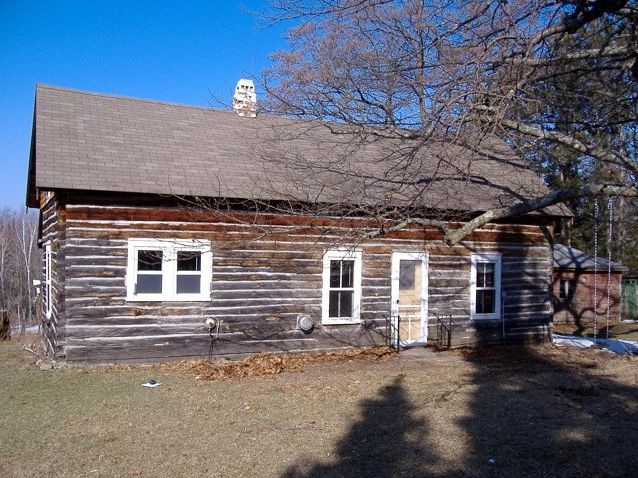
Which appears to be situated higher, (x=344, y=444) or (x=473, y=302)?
(x=473, y=302)

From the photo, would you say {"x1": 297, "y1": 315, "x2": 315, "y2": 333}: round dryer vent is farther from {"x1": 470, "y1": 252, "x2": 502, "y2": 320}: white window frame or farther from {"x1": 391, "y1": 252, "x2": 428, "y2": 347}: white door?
{"x1": 470, "y1": 252, "x2": 502, "y2": 320}: white window frame

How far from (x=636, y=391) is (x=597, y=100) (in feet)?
16.5

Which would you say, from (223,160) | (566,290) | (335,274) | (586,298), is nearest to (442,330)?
(335,274)

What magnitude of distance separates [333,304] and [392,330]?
4.99 feet

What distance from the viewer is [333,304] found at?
13.6 metres

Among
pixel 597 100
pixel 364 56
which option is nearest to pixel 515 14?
pixel 597 100

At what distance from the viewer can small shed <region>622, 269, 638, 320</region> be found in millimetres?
26359

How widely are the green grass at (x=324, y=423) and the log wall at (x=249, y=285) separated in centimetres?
101

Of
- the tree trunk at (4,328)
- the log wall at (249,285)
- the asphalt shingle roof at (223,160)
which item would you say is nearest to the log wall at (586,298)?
the asphalt shingle roof at (223,160)

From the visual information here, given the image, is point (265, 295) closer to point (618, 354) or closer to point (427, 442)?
point (427, 442)

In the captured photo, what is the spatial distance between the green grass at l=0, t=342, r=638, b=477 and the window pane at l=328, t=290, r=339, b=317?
202 centimetres

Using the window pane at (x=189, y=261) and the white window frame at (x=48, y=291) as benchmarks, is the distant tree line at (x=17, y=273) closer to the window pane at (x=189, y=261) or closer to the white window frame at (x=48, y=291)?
the white window frame at (x=48, y=291)

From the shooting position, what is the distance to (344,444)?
22.6 ft

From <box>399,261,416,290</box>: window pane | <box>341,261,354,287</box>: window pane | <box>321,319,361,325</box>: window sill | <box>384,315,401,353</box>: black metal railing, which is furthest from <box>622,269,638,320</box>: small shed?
<box>341,261,354,287</box>: window pane
